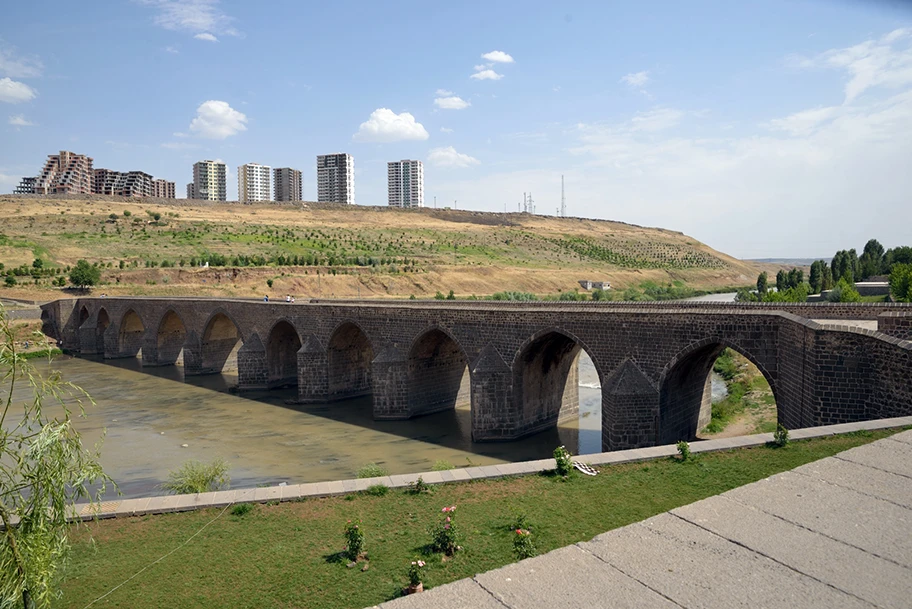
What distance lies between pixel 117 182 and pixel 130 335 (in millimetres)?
116406

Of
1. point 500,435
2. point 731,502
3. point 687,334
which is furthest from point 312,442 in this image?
point 731,502

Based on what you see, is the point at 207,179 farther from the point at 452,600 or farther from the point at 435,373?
the point at 452,600

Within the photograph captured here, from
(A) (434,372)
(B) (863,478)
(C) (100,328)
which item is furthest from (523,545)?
(C) (100,328)

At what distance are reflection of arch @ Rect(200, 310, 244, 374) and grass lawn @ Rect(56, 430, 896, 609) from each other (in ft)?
82.9

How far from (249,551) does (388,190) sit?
15698cm

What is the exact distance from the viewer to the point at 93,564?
7.77 meters

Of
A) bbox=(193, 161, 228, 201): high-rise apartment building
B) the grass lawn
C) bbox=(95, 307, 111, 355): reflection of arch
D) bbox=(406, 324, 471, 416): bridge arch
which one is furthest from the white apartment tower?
the grass lawn

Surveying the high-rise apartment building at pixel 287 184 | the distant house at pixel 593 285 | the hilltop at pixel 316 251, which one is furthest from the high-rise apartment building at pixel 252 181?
the distant house at pixel 593 285

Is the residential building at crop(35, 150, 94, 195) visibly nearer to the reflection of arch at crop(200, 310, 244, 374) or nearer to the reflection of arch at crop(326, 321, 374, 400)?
the reflection of arch at crop(200, 310, 244, 374)

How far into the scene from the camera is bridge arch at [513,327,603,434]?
19.1 m

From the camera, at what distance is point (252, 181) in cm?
A: 15100

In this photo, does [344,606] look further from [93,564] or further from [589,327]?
[589,327]

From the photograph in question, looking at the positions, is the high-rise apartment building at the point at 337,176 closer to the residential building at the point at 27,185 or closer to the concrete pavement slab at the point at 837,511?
the residential building at the point at 27,185

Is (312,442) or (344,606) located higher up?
(344,606)
